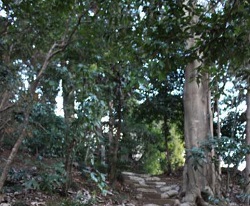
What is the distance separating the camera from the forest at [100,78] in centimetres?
240

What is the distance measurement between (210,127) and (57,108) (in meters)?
3.51

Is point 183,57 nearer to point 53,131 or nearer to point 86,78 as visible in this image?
point 86,78

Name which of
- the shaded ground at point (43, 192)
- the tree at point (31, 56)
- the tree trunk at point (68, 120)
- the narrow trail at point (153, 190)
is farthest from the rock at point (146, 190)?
the tree at point (31, 56)

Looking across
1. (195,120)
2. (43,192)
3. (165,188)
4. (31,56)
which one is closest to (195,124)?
(195,120)

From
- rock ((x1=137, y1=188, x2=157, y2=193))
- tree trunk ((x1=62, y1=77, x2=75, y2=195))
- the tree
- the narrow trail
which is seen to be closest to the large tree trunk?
the narrow trail

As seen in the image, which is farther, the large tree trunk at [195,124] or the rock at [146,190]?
Result: the rock at [146,190]

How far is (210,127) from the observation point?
24.2 ft

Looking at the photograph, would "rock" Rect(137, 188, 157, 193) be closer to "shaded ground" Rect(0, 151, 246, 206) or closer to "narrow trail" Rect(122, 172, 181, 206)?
"narrow trail" Rect(122, 172, 181, 206)

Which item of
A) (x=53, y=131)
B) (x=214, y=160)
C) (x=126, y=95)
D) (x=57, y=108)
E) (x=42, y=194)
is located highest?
(x=126, y=95)

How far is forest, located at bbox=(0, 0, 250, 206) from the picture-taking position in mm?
2398

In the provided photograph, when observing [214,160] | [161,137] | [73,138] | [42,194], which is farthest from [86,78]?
[161,137]

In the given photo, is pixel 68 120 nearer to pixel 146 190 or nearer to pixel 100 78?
pixel 100 78

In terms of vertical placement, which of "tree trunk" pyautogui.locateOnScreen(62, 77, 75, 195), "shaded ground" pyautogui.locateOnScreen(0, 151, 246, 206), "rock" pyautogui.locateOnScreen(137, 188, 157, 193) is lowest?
Answer: "rock" pyautogui.locateOnScreen(137, 188, 157, 193)

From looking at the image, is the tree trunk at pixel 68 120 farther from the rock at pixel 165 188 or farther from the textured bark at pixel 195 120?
the rock at pixel 165 188
